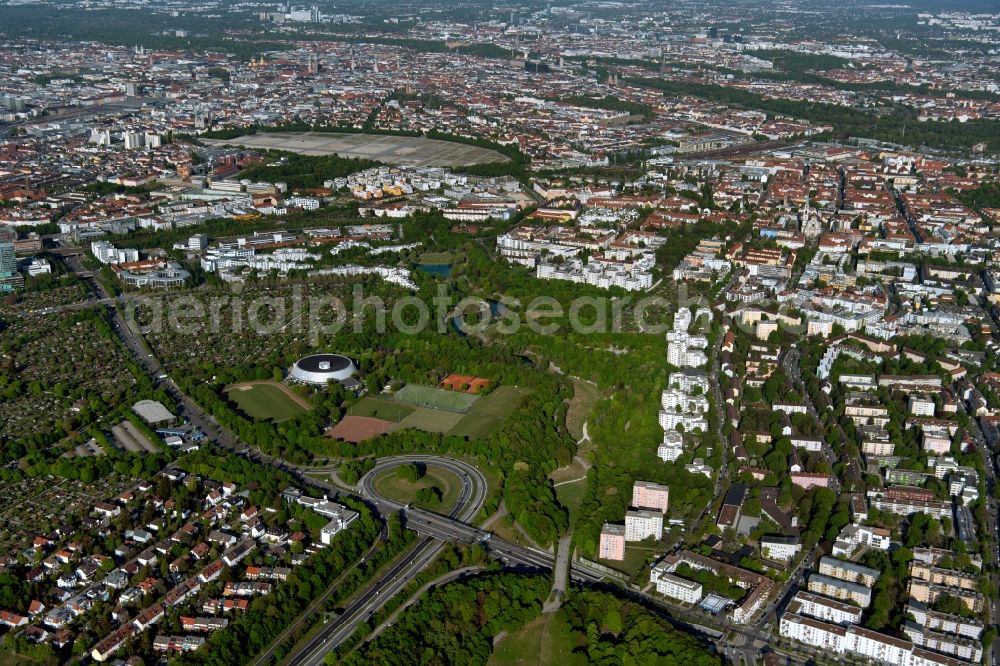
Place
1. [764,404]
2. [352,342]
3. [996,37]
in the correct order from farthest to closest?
[996,37] → [352,342] → [764,404]

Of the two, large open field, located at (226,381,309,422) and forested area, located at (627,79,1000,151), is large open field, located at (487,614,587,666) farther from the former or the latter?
forested area, located at (627,79,1000,151)

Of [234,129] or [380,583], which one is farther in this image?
[234,129]

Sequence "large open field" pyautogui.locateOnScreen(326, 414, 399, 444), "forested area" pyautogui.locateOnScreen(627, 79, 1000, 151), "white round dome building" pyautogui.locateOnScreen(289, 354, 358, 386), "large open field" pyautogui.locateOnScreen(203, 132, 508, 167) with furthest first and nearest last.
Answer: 1. "forested area" pyautogui.locateOnScreen(627, 79, 1000, 151)
2. "large open field" pyautogui.locateOnScreen(203, 132, 508, 167)
3. "white round dome building" pyautogui.locateOnScreen(289, 354, 358, 386)
4. "large open field" pyautogui.locateOnScreen(326, 414, 399, 444)

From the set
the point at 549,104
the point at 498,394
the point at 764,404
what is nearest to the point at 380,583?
the point at 498,394

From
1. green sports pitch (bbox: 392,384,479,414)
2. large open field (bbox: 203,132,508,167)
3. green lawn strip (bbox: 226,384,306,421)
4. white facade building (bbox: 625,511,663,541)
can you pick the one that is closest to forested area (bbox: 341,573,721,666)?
white facade building (bbox: 625,511,663,541)

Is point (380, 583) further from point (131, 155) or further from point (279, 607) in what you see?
point (131, 155)

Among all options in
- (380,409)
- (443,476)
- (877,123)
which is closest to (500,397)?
(380,409)
